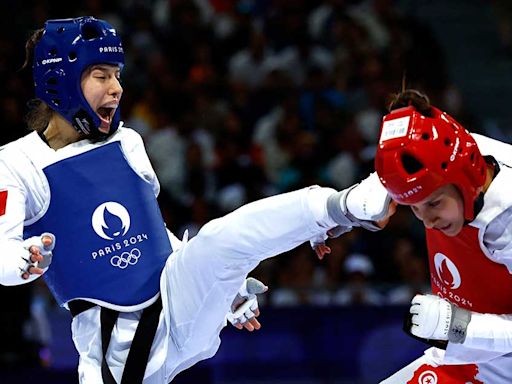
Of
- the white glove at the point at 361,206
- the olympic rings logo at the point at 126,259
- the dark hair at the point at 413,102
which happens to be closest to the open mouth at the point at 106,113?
the olympic rings logo at the point at 126,259

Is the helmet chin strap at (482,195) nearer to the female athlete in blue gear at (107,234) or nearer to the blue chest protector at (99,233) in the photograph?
the female athlete in blue gear at (107,234)

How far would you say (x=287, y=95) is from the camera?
11453mm

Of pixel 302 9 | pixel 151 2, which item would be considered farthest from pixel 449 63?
pixel 151 2

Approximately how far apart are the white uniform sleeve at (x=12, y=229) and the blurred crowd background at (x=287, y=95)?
13.4 feet

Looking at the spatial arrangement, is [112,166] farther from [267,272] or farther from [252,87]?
[252,87]

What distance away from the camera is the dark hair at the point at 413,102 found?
471cm

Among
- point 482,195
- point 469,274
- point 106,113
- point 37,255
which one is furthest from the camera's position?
point 106,113

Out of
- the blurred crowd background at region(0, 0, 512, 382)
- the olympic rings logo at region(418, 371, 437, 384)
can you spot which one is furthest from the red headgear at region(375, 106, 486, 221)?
the blurred crowd background at region(0, 0, 512, 382)

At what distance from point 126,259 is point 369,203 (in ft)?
4.52

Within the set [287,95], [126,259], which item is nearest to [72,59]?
[126,259]

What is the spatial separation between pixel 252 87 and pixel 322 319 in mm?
3778

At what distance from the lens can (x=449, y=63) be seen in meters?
13.5

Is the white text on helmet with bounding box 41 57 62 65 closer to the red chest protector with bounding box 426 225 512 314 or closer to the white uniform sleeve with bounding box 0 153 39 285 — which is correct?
the white uniform sleeve with bounding box 0 153 39 285

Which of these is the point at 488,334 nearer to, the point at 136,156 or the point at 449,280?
the point at 449,280
